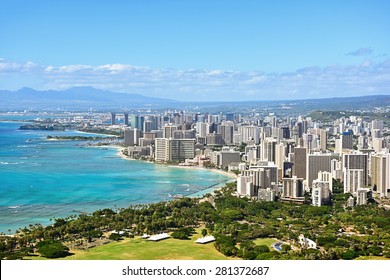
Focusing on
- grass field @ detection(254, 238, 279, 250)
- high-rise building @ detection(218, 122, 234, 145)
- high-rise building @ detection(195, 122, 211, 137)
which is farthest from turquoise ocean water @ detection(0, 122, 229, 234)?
high-rise building @ detection(218, 122, 234, 145)

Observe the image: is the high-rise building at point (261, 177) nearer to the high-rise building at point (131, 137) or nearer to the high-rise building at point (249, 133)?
the high-rise building at point (249, 133)

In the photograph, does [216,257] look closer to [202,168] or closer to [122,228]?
[122,228]

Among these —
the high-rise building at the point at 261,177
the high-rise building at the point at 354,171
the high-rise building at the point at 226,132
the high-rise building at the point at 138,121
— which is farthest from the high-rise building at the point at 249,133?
the high-rise building at the point at 261,177

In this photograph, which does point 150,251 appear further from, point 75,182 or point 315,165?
point 315,165

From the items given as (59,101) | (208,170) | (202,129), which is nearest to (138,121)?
(202,129)

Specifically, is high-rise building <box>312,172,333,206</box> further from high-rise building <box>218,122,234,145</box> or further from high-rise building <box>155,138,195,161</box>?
high-rise building <box>218,122,234,145</box>

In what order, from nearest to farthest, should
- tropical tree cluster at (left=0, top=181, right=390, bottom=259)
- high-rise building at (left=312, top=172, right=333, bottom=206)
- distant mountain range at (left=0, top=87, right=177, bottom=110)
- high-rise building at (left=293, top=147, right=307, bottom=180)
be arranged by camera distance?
tropical tree cluster at (left=0, top=181, right=390, bottom=259) < high-rise building at (left=312, top=172, right=333, bottom=206) < high-rise building at (left=293, top=147, right=307, bottom=180) < distant mountain range at (left=0, top=87, right=177, bottom=110)
